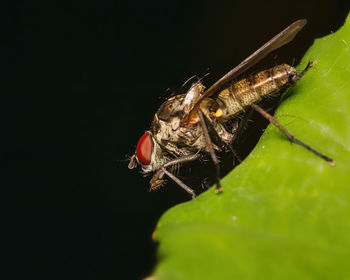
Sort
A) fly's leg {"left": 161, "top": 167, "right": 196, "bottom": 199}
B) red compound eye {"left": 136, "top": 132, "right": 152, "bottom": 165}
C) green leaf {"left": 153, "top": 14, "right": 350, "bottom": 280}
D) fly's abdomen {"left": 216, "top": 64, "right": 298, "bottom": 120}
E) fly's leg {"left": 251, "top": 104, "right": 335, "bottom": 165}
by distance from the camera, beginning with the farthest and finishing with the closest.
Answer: red compound eye {"left": 136, "top": 132, "right": 152, "bottom": 165}, fly's leg {"left": 161, "top": 167, "right": 196, "bottom": 199}, fly's abdomen {"left": 216, "top": 64, "right": 298, "bottom": 120}, fly's leg {"left": 251, "top": 104, "right": 335, "bottom": 165}, green leaf {"left": 153, "top": 14, "right": 350, "bottom": 280}

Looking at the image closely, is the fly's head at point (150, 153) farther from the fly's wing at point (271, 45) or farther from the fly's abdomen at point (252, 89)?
the fly's wing at point (271, 45)

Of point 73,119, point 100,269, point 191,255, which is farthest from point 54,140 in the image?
point 191,255

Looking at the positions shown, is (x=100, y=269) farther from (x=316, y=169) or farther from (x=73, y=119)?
(x=316, y=169)

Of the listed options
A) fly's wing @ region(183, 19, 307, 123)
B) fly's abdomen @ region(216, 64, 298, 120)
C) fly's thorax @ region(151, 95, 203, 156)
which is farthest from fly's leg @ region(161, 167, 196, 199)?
fly's wing @ region(183, 19, 307, 123)

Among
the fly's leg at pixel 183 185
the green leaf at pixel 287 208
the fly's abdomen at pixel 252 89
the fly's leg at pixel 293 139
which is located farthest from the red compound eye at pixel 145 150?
the green leaf at pixel 287 208

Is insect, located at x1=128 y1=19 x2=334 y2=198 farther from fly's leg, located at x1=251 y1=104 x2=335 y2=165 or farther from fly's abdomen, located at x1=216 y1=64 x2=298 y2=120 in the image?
fly's leg, located at x1=251 y1=104 x2=335 y2=165
